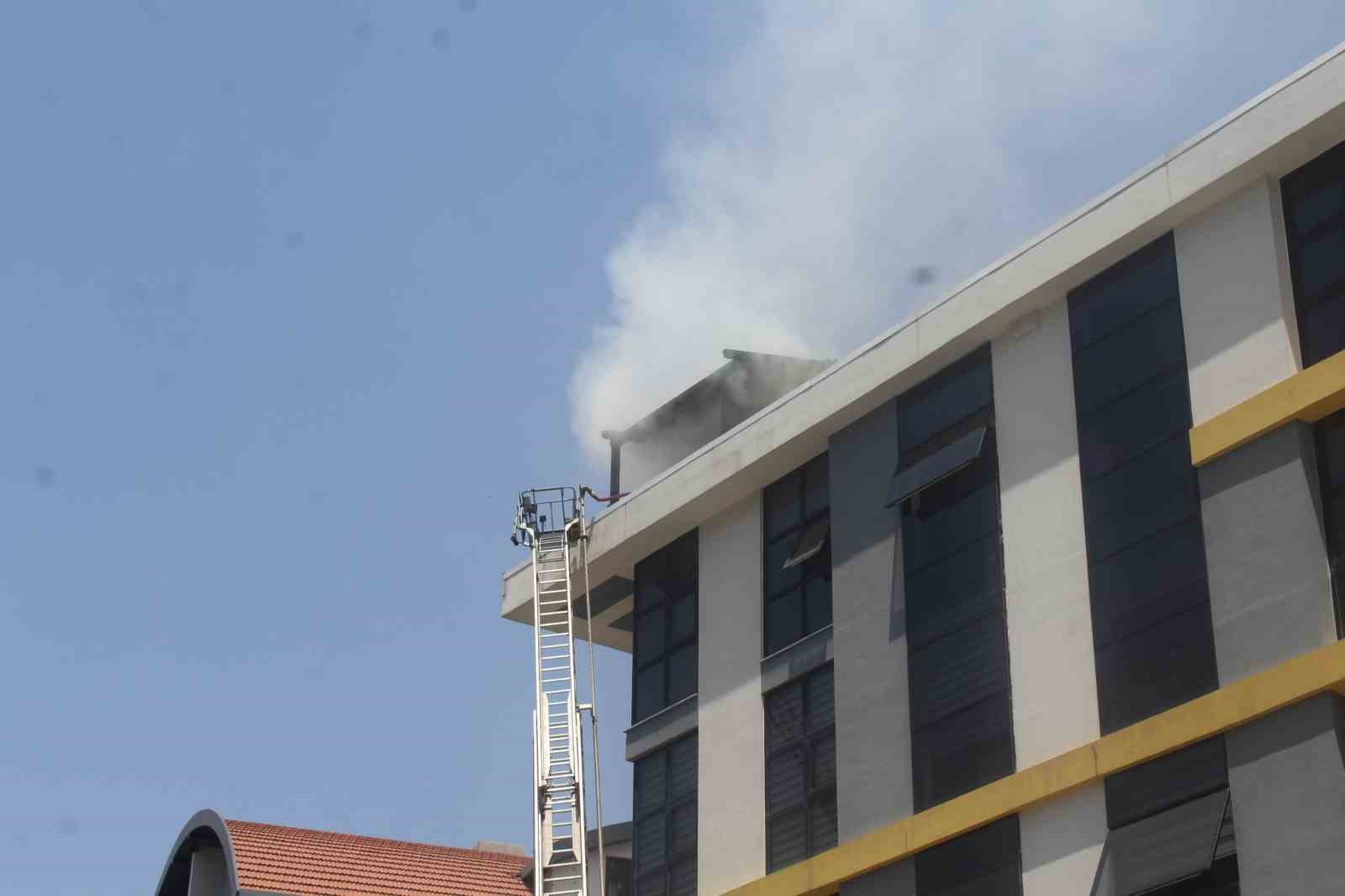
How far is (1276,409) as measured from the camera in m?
21.8

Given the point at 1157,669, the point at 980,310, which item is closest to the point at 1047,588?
the point at 1157,669

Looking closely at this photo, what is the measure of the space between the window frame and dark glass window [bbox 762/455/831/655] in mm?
732

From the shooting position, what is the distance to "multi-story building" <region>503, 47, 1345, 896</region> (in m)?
21.3

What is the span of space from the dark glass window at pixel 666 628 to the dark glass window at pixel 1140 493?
342 inches

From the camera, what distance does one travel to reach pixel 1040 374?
2556cm

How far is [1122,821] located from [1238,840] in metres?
1.85

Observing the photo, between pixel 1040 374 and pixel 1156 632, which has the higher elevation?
pixel 1040 374

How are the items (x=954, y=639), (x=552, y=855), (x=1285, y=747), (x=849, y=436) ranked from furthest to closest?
(x=552, y=855) < (x=849, y=436) < (x=954, y=639) < (x=1285, y=747)

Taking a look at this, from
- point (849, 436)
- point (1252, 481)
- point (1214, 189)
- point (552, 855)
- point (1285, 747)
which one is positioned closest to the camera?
point (1285, 747)

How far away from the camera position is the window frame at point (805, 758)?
27250 millimetres

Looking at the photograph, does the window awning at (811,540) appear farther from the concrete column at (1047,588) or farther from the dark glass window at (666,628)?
the concrete column at (1047,588)

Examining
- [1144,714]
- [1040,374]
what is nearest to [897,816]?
[1144,714]

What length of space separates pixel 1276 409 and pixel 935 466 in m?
5.63

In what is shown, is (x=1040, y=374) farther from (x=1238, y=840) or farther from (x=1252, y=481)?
(x=1238, y=840)
